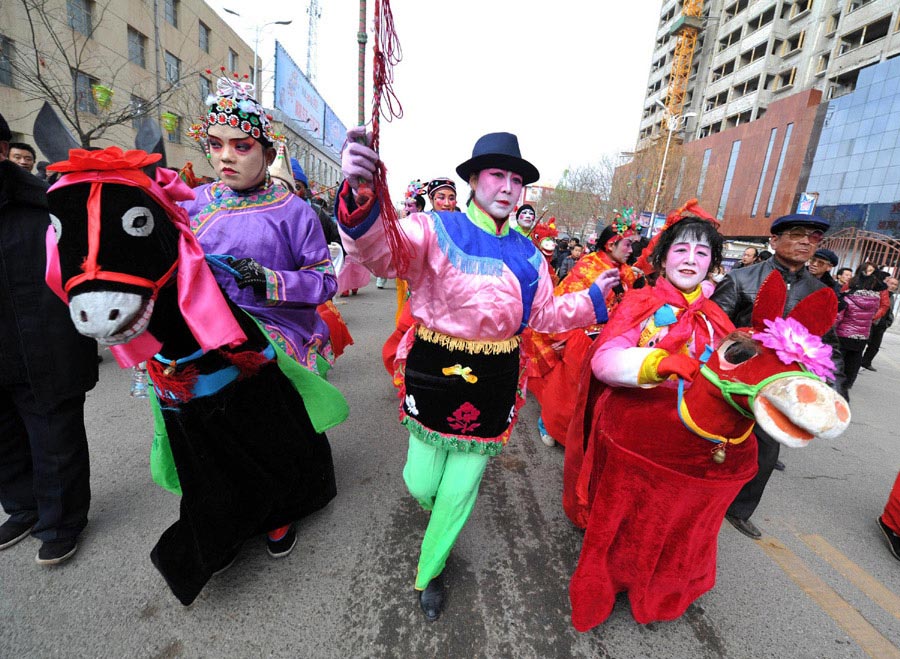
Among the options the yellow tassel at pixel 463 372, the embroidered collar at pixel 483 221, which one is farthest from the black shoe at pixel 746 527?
the embroidered collar at pixel 483 221

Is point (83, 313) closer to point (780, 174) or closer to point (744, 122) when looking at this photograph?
point (780, 174)

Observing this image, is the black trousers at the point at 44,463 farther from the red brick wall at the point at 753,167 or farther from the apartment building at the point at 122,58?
the red brick wall at the point at 753,167

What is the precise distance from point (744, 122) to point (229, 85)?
4405 cm

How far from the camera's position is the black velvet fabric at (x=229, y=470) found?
1745 millimetres

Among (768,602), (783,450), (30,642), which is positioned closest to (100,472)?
(30,642)

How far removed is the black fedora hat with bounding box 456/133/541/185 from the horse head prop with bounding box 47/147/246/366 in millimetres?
1163

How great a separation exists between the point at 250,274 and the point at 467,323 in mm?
924

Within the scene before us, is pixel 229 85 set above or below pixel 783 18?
below

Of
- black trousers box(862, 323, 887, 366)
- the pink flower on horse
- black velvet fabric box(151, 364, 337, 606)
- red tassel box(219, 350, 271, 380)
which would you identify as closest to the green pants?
the pink flower on horse

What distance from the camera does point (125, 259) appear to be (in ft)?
4.13

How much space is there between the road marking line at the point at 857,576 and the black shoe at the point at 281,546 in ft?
10.4

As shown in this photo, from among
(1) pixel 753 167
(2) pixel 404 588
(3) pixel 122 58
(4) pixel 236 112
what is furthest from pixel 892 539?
(1) pixel 753 167

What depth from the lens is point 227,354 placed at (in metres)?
1.65

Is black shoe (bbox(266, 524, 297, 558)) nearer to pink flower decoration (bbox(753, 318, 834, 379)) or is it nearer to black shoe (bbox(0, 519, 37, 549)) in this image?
black shoe (bbox(0, 519, 37, 549))
